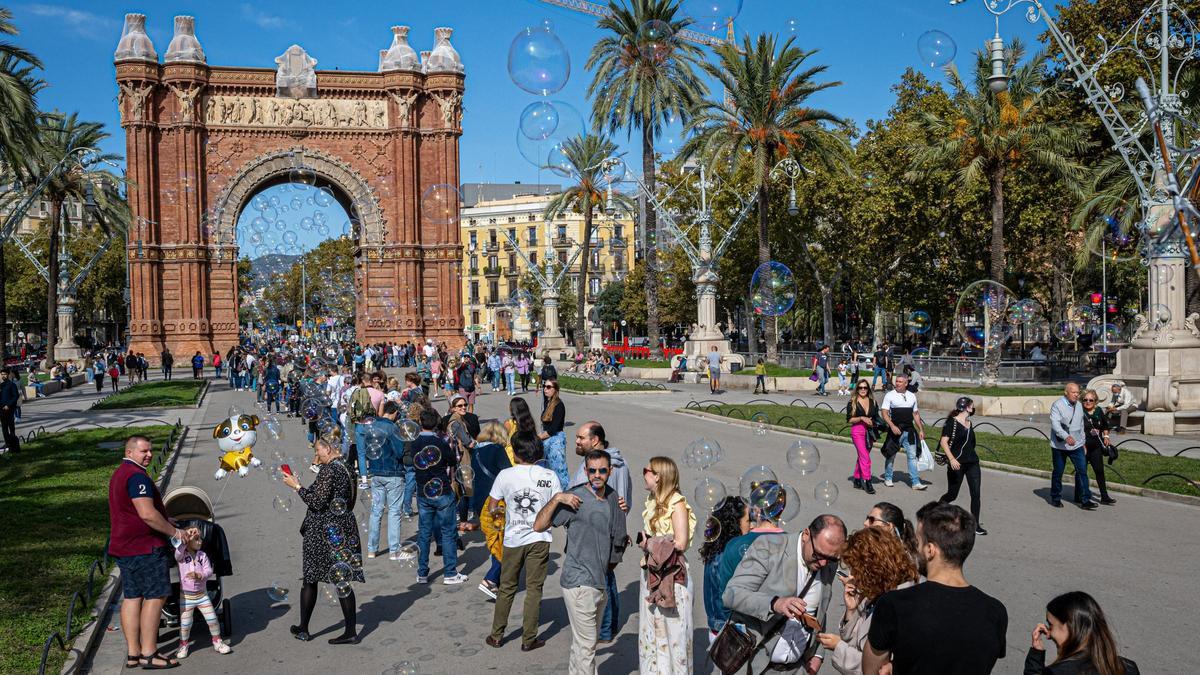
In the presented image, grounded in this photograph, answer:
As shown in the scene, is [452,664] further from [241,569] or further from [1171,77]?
[1171,77]

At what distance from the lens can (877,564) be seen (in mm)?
4293

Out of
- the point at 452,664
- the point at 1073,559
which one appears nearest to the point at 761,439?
the point at 1073,559

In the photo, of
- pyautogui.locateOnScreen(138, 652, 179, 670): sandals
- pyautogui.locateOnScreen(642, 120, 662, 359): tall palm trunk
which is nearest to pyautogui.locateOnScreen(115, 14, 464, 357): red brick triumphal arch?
pyautogui.locateOnScreen(642, 120, 662, 359): tall palm trunk

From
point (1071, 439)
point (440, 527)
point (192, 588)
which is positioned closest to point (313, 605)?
point (192, 588)

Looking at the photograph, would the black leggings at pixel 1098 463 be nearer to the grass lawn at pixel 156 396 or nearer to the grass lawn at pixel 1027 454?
the grass lawn at pixel 1027 454

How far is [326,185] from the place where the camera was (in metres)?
52.9

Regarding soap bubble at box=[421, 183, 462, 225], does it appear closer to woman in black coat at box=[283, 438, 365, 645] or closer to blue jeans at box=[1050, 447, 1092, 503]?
blue jeans at box=[1050, 447, 1092, 503]

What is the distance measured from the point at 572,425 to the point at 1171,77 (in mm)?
22338

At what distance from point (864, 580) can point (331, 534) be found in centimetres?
418

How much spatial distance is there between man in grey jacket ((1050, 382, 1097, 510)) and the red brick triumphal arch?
43.4 m

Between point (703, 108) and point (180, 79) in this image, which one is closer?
point (703, 108)

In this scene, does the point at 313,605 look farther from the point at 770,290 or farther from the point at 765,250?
the point at 765,250

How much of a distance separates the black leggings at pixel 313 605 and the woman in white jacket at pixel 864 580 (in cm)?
401

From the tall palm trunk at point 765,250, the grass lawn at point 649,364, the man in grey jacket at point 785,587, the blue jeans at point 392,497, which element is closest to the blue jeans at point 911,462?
the blue jeans at point 392,497
